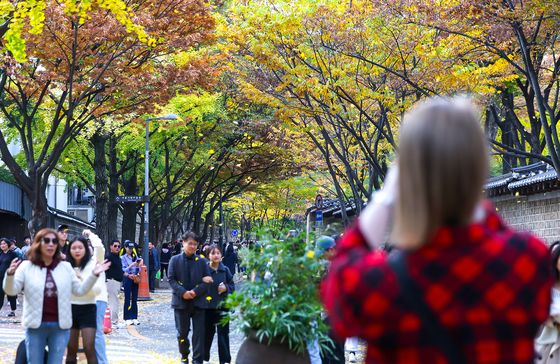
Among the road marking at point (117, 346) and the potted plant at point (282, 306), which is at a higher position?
the potted plant at point (282, 306)

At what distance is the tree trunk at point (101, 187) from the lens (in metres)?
33.2

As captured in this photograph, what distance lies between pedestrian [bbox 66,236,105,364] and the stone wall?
1452 centimetres

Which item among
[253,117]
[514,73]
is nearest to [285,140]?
[253,117]

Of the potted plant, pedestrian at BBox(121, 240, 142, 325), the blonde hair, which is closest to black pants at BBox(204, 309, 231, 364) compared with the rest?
the potted plant

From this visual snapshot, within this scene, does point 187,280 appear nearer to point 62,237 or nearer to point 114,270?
point 62,237

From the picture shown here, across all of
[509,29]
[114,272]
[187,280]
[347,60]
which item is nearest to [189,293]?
[187,280]

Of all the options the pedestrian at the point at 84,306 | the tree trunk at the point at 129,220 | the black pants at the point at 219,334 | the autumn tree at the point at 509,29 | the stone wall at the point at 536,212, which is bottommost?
the black pants at the point at 219,334

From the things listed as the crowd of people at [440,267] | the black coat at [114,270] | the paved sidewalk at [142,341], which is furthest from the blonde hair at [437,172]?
the black coat at [114,270]

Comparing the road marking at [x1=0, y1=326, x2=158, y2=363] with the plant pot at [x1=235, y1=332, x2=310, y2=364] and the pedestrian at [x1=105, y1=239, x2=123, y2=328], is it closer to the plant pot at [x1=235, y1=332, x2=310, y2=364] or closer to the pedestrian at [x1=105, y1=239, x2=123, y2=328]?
the pedestrian at [x1=105, y1=239, x2=123, y2=328]

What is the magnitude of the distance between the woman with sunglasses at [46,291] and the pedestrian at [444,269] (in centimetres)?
614

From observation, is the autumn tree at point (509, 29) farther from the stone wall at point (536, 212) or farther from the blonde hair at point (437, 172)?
the blonde hair at point (437, 172)

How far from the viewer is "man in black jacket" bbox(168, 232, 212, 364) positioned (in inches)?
501

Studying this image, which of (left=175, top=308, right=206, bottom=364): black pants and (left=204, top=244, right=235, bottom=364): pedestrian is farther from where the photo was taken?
(left=204, top=244, right=235, bottom=364): pedestrian

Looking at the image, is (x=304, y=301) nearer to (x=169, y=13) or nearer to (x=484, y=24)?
(x=484, y=24)
